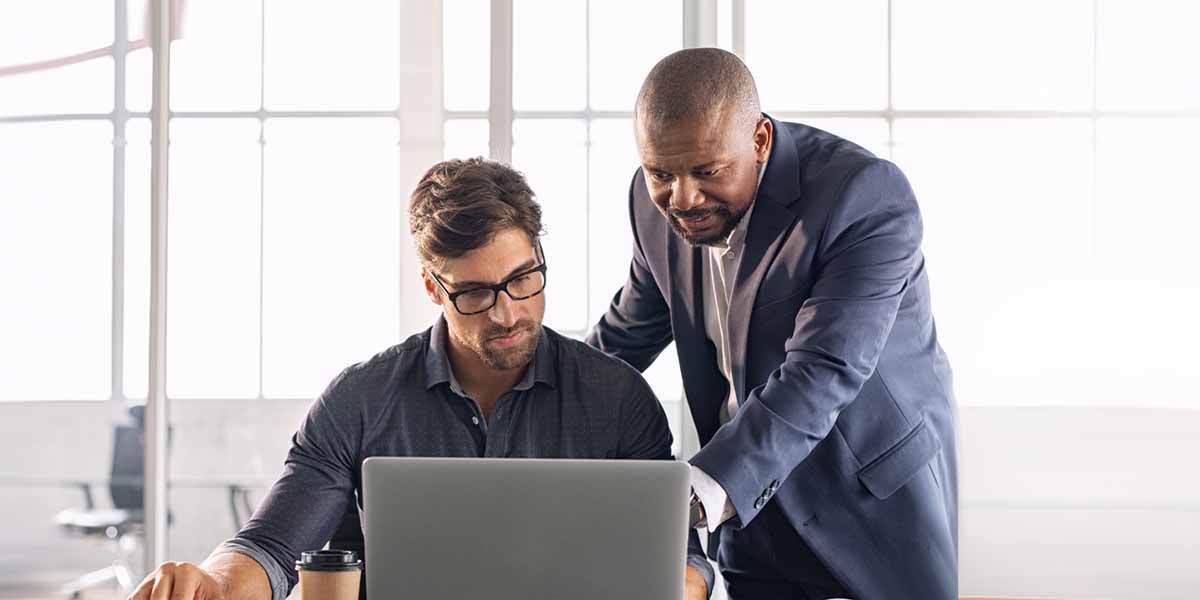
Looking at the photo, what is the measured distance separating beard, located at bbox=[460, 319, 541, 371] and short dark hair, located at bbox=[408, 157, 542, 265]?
0.14 metres

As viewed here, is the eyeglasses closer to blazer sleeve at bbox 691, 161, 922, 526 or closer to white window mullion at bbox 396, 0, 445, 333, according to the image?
blazer sleeve at bbox 691, 161, 922, 526

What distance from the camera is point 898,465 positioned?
194cm

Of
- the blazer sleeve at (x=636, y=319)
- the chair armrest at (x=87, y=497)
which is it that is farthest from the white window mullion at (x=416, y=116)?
the blazer sleeve at (x=636, y=319)

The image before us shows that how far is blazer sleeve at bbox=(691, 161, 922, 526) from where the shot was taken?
1.69 metres

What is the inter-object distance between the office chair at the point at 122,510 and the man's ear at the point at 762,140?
2664 millimetres

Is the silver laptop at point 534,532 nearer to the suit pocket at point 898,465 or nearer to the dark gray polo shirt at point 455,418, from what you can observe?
the dark gray polo shirt at point 455,418

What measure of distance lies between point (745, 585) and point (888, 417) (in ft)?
1.29

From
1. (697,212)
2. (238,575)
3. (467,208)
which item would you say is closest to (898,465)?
(697,212)

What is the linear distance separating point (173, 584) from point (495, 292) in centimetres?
67

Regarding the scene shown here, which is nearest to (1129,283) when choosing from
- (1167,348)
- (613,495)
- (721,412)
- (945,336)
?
(1167,348)

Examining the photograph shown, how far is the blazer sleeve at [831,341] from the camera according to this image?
169 cm

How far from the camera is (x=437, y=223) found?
1.96 meters

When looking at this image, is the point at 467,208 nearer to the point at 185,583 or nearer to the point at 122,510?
the point at 185,583

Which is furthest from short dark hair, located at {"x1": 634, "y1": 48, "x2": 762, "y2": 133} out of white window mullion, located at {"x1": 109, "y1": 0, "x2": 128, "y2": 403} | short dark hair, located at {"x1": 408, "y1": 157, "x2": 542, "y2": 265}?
white window mullion, located at {"x1": 109, "y1": 0, "x2": 128, "y2": 403}
